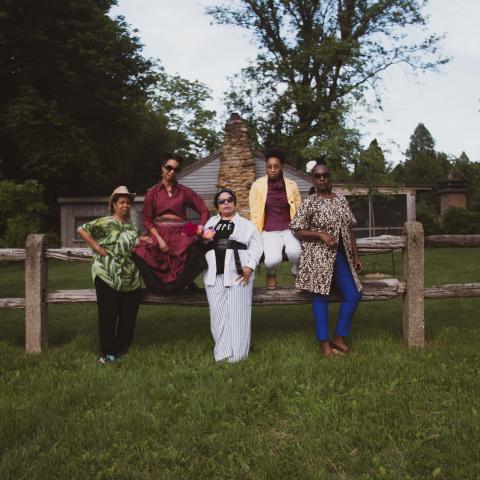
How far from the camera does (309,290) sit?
5.31 meters

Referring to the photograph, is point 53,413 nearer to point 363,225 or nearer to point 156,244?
point 156,244

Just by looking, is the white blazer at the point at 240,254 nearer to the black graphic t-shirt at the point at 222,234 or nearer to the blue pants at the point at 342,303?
the black graphic t-shirt at the point at 222,234

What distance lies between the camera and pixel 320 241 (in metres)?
5.32

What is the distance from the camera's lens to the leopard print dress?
5.28 metres

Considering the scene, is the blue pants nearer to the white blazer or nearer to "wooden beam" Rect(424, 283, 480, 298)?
the white blazer

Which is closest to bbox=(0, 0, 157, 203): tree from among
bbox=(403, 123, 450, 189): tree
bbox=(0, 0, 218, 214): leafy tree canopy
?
bbox=(0, 0, 218, 214): leafy tree canopy

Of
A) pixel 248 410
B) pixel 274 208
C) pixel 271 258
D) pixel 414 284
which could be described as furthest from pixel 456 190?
pixel 248 410

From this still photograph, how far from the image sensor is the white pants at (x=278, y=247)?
18.5 ft

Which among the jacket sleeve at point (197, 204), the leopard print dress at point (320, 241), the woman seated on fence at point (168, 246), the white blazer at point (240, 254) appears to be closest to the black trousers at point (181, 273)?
the woman seated on fence at point (168, 246)

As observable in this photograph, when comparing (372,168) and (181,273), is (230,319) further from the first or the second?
(372,168)

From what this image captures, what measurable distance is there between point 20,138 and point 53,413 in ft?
71.2

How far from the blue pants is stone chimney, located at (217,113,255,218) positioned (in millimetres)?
15870

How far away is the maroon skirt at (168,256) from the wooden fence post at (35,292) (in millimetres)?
1259

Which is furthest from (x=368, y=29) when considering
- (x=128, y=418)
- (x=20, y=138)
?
(x=128, y=418)
